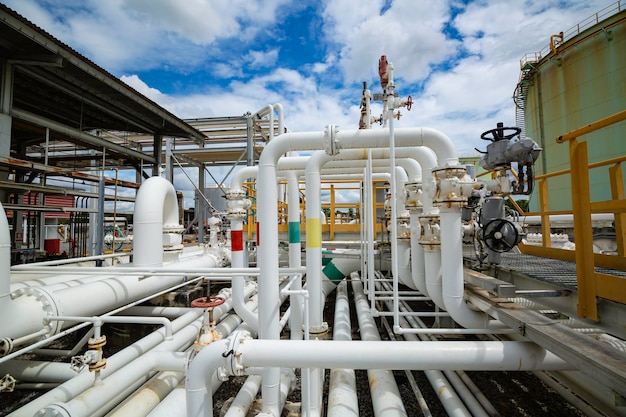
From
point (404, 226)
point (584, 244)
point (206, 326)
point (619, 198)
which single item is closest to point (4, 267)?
point (206, 326)

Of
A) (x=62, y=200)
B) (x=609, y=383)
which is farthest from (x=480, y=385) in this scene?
(x=62, y=200)

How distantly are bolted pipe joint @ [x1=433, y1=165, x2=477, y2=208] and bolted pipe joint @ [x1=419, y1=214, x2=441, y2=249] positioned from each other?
0.45m

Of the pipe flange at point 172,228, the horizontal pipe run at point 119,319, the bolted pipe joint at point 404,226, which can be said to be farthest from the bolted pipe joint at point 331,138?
the pipe flange at point 172,228

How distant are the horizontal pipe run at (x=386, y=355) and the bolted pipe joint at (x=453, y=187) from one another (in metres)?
1.03

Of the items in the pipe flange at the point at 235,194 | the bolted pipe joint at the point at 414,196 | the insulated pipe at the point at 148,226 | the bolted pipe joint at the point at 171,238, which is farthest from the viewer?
the bolted pipe joint at the point at 171,238

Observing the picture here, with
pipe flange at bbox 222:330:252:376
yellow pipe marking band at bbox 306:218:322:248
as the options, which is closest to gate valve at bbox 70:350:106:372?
pipe flange at bbox 222:330:252:376

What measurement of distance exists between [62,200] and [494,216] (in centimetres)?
2101

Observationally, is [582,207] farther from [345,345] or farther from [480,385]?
[480,385]

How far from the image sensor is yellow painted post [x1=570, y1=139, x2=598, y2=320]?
161cm

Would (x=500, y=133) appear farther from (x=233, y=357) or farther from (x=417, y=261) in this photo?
(x=233, y=357)

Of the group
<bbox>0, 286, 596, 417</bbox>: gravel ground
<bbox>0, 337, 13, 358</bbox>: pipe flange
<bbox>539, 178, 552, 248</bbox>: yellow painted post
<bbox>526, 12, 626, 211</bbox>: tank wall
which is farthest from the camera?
<bbox>526, 12, 626, 211</bbox>: tank wall

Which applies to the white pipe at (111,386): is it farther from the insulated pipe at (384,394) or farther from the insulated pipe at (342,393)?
the insulated pipe at (384,394)

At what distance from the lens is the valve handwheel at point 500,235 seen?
2.58 metres

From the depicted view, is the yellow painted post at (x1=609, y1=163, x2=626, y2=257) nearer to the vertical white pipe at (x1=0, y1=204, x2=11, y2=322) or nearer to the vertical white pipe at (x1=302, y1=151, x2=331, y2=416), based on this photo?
the vertical white pipe at (x1=302, y1=151, x2=331, y2=416)
